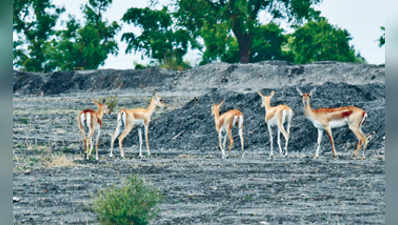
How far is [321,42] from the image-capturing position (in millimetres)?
51375

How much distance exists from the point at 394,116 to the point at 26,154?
17.1 m

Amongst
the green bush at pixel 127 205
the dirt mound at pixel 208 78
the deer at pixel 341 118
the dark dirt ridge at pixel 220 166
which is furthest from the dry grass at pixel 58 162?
the dirt mound at pixel 208 78

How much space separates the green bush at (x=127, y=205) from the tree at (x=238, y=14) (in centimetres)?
3882

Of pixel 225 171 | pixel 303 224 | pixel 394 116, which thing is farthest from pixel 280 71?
pixel 394 116

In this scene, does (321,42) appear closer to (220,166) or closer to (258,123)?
(258,123)

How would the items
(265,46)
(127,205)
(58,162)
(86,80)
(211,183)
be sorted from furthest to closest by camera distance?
(265,46), (86,80), (58,162), (211,183), (127,205)

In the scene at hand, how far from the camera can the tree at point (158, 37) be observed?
5022 centimetres

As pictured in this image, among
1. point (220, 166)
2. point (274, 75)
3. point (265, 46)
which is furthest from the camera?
point (265, 46)

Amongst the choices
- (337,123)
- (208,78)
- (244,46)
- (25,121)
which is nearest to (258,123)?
(337,123)

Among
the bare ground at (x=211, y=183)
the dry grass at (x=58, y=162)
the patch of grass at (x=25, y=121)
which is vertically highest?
the patch of grass at (x=25, y=121)

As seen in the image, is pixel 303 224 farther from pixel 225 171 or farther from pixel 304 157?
pixel 304 157

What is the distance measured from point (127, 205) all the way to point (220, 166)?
947cm

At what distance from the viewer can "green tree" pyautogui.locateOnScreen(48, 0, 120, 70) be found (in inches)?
1980

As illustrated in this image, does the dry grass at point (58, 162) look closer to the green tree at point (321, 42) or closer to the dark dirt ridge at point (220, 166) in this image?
the dark dirt ridge at point (220, 166)
